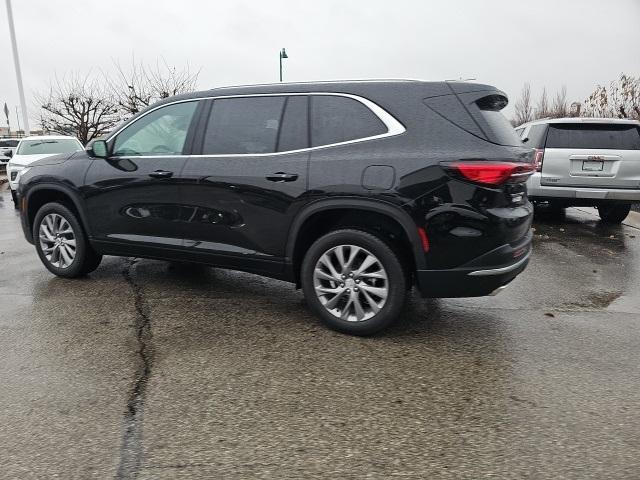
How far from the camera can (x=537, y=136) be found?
7.71 metres

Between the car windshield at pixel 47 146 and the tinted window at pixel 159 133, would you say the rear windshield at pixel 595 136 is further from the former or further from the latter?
the car windshield at pixel 47 146

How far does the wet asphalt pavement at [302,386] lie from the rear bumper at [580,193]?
2775 millimetres

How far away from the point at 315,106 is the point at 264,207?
84cm

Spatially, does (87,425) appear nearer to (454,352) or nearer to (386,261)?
(386,261)

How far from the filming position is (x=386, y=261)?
3.57 m

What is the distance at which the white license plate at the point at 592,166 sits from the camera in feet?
23.9

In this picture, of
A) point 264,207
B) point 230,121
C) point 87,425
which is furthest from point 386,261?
point 87,425

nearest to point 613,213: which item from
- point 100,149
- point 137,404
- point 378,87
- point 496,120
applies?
point 496,120

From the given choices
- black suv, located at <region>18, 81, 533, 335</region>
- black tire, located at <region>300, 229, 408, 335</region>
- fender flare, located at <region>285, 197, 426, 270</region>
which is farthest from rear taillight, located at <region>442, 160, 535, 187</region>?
black tire, located at <region>300, 229, 408, 335</region>

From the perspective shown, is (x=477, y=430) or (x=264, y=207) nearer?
(x=477, y=430)

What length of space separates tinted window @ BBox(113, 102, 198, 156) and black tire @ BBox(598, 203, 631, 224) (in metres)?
7.11

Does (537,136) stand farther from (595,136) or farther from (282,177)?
(282,177)

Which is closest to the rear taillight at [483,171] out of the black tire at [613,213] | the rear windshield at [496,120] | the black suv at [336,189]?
the black suv at [336,189]

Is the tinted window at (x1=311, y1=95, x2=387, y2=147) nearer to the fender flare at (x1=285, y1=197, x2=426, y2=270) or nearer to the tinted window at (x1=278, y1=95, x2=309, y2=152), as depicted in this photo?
the tinted window at (x1=278, y1=95, x2=309, y2=152)
